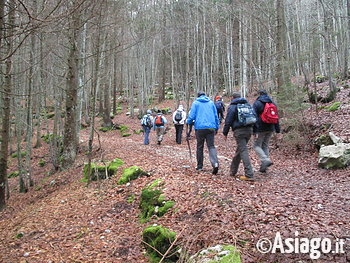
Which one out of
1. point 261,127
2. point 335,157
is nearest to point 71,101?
point 261,127

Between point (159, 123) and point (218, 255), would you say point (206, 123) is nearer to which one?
point (218, 255)

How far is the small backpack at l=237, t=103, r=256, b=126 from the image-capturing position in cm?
582

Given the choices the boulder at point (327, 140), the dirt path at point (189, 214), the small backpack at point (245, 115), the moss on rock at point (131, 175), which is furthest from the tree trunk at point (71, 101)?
the boulder at point (327, 140)

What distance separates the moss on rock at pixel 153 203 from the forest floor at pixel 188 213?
0.52 feet

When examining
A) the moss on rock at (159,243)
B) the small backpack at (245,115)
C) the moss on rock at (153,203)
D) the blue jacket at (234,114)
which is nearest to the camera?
the moss on rock at (159,243)

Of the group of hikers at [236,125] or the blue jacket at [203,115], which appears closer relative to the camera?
the group of hikers at [236,125]

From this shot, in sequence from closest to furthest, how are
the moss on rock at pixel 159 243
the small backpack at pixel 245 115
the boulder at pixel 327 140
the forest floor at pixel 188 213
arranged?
Answer: the forest floor at pixel 188 213 < the moss on rock at pixel 159 243 < the small backpack at pixel 245 115 < the boulder at pixel 327 140

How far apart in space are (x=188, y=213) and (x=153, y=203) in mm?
1078

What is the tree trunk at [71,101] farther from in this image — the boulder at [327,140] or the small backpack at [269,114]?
the boulder at [327,140]

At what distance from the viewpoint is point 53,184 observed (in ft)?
29.5

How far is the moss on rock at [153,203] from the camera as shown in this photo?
501 cm

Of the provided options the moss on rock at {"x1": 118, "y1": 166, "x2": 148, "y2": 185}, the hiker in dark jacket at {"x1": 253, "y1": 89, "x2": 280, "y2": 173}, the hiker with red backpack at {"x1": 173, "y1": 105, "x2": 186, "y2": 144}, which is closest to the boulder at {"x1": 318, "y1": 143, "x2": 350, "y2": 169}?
the hiker in dark jacket at {"x1": 253, "y1": 89, "x2": 280, "y2": 173}

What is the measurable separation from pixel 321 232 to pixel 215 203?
1.71 m

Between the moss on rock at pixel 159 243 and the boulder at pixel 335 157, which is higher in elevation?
the boulder at pixel 335 157
